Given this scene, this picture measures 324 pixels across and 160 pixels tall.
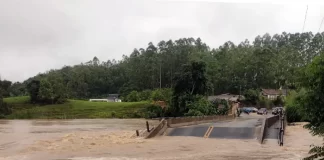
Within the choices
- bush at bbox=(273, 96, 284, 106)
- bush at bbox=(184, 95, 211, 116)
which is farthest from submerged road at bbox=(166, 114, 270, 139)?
bush at bbox=(273, 96, 284, 106)

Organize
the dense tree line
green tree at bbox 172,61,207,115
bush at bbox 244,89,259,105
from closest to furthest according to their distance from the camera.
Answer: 1. green tree at bbox 172,61,207,115
2. bush at bbox 244,89,259,105
3. the dense tree line

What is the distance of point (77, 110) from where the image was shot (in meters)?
80.2

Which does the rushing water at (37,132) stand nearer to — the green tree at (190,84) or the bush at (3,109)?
the green tree at (190,84)

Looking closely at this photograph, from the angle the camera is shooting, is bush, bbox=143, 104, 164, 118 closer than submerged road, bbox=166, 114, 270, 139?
No

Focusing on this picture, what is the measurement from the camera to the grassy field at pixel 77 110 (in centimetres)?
7469

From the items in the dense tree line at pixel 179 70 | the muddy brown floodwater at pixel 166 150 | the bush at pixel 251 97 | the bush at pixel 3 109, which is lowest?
the muddy brown floodwater at pixel 166 150

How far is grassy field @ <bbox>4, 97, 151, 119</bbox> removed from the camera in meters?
74.7

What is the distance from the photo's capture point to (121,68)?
12800cm

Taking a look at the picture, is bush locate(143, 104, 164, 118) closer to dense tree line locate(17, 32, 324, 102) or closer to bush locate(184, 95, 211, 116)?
bush locate(184, 95, 211, 116)

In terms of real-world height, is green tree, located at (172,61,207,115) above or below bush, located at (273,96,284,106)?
above

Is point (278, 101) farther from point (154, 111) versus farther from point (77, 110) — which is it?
point (77, 110)

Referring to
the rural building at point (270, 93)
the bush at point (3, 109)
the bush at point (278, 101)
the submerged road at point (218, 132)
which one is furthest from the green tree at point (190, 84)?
the rural building at point (270, 93)

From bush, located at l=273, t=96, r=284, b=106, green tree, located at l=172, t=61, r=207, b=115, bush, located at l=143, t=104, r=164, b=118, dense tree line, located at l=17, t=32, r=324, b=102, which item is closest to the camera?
green tree, located at l=172, t=61, r=207, b=115

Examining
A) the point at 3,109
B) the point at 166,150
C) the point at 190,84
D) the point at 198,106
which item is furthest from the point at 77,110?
the point at 166,150
